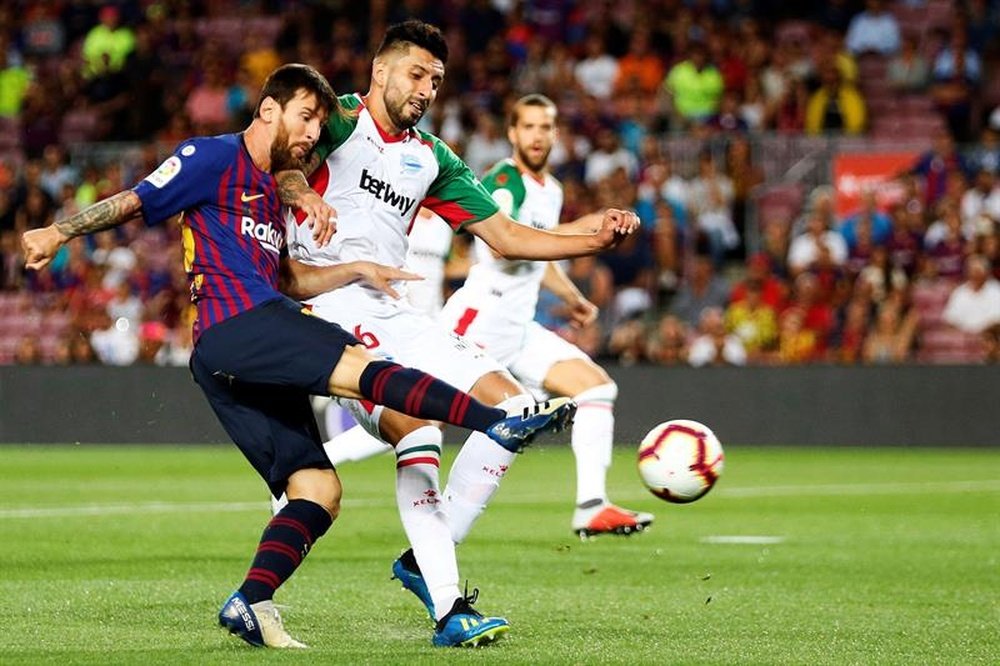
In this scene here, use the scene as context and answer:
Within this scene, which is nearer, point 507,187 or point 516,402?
point 516,402

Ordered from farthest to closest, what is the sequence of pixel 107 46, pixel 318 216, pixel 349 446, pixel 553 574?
pixel 107 46
pixel 349 446
pixel 553 574
pixel 318 216

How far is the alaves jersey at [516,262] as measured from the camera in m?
10.5

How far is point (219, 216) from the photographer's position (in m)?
6.17

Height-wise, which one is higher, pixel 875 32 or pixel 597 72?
pixel 875 32

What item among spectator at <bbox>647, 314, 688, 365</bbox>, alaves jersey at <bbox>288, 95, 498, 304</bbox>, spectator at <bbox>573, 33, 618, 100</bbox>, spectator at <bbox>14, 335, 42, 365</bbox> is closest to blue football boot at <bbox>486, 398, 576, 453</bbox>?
alaves jersey at <bbox>288, 95, 498, 304</bbox>

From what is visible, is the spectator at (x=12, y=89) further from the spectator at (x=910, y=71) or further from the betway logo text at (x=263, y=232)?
the betway logo text at (x=263, y=232)

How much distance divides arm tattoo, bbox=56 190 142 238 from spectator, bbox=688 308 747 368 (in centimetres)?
1294

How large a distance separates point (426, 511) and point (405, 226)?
1.21 metres

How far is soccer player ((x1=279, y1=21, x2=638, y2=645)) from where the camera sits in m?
6.68

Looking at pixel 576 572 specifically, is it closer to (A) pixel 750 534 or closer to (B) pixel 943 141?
(A) pixel 750 534

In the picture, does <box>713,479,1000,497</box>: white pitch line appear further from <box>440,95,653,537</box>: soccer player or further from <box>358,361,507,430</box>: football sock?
<box>358,361,507,430</box>: football sock

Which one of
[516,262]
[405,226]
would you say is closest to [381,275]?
[405,226]

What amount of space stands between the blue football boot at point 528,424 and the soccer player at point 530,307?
4522 millimetres

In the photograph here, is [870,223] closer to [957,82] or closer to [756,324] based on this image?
[756,324]
